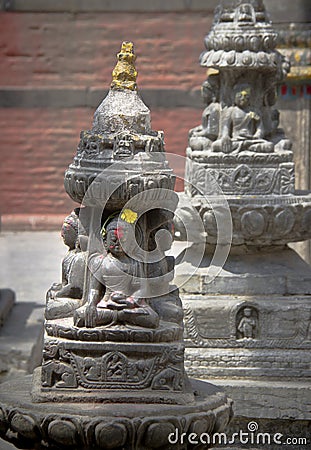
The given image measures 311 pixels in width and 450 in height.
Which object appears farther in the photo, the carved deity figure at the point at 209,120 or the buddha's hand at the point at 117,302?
the carved deity figure at the point at 209,120

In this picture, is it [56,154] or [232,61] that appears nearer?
[232,61]

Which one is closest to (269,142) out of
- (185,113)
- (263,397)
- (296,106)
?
(263,397)

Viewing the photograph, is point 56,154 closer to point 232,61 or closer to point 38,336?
point 38,336

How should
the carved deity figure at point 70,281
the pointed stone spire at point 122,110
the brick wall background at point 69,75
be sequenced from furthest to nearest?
the brick wall background at point 69,75 < the pointed stone spire at point 122,110 < the carved deity figure at point 70,281

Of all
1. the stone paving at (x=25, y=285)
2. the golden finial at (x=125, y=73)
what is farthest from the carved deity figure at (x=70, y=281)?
the stone paving at (x=25, y=285)

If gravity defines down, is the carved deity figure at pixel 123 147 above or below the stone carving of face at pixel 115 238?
above

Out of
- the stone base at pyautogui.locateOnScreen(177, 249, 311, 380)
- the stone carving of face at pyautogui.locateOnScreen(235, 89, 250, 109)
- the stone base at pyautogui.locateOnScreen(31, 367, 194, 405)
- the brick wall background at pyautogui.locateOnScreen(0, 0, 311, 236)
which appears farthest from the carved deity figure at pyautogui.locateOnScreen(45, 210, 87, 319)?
the brick wall background at pyautogui.locateOnScreen(0, 0, 311, 236)

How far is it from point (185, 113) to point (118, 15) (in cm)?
119

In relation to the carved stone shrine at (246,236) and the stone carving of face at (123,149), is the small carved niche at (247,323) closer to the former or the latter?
the carved stone shrine at (246,236)

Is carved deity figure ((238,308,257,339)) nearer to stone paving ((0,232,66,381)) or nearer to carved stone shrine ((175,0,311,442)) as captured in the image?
carved stone shrine ((175,0,311,442))

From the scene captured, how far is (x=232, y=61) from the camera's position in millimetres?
7535


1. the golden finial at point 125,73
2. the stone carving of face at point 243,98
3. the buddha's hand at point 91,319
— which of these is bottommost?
the buddha's hand at point 91,319

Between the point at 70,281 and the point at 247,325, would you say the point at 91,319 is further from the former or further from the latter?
the point at 247,325

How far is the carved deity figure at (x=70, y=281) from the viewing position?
5652 millimetres
